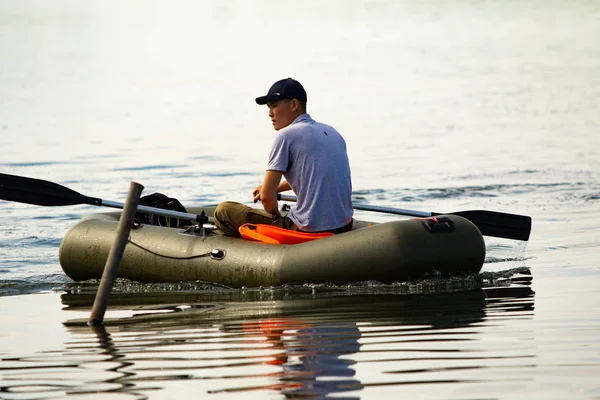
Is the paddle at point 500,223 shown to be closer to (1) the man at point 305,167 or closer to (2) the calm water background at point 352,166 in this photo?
(2) the calm water background at point 352,166

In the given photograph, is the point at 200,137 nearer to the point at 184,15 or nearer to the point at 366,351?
the point at 366,351

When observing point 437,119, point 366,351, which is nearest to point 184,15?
point 437,119

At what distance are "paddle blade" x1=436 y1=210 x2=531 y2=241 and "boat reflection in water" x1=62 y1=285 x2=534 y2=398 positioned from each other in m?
1.45

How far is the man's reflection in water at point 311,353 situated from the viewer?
480 cm

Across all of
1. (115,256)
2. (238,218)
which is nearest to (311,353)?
(115,256)

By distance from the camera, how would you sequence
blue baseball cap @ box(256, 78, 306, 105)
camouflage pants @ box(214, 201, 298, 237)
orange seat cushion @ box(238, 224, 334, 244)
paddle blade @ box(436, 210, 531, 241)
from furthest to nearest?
paddle blade @ box(436, 210, 531, 241)
camouflage pants @ box(214, 201, 298, 237)
orange seat cushion @ box(238, 224, 334, 244)
blue baseball cap @ box(256, 78, 306, 105)

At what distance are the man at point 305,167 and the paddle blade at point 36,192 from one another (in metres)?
1.62

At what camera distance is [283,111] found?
26.4 ft

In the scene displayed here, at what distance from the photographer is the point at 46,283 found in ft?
30.8

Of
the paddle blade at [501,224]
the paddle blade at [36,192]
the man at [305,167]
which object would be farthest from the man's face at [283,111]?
the paddle blade at [501,224]

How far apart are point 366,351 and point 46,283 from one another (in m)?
4.44

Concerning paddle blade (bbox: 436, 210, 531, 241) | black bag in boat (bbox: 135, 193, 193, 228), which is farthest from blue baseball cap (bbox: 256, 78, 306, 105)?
paddle blade (bbox: 436, 210, 531, 241)

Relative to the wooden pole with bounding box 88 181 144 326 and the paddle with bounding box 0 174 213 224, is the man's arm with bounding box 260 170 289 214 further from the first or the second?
the paddle with bounding box 0 174 213 224

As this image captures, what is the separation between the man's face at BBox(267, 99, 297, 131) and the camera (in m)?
8.02
